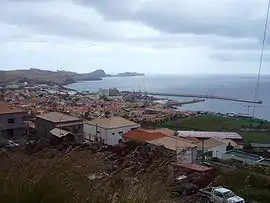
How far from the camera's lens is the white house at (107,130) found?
1095cm

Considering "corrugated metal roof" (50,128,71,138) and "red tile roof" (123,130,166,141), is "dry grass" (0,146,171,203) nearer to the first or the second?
"corrugated metal roof" (50,128,71,138)

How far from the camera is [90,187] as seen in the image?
145 cm

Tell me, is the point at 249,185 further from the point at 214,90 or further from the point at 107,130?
the point at 214,90

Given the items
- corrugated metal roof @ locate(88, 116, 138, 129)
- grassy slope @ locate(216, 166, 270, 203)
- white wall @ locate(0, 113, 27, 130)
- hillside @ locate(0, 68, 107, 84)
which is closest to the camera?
grassy slope @ locate(216, 166, 270, 203)

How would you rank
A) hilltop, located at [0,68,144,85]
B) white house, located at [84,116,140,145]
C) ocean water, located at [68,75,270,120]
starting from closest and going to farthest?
white house, located at [84,116,140,145], ocean water, located at [68,75,270,120], hilltop, located at [0,68,144,85]

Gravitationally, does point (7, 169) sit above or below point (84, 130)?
above

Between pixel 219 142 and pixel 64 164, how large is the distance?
9.49m

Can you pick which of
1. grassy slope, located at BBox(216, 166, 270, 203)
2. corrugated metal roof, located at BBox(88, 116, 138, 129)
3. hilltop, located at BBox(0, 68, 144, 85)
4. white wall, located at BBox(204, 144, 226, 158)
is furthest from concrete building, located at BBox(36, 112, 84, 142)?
hilltop, located at BBox(0, 68, 144, 85)

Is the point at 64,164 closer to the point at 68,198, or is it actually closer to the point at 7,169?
the point at 68,198

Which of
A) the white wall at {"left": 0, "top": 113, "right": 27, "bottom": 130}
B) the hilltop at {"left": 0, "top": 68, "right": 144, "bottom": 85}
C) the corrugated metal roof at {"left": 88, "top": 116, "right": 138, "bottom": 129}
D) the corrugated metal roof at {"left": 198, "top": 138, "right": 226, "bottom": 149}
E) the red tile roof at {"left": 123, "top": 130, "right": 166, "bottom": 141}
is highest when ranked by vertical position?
the white wall at {"left": 0, "top": 113, "right": 27, "bottom": 130}

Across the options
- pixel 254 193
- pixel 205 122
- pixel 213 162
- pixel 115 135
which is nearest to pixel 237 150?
pixel 213 162

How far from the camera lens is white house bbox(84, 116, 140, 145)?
431 inches

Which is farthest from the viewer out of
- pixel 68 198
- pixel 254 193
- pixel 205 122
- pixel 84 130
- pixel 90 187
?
pixel 205 122

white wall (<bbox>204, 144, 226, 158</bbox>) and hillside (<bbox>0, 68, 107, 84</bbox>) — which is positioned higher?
white wall (<bbox>204, 144, 226, 158</bbox>)
